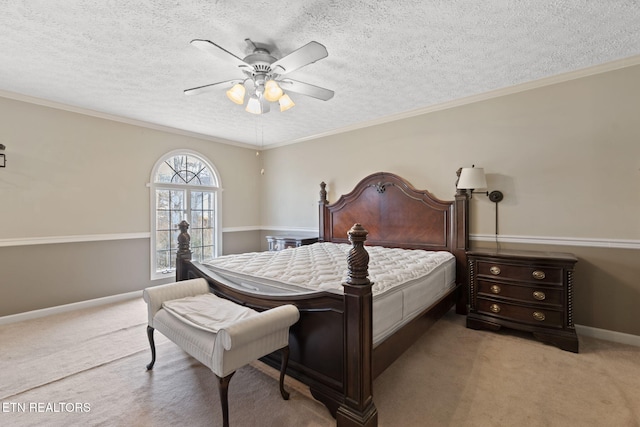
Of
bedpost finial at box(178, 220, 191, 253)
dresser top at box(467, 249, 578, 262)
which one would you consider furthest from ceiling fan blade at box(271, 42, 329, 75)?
dresser top at box(467, 249, 578, 262)

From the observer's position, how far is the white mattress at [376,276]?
77.2 inches

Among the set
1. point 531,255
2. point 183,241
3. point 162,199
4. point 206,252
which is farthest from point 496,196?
point 162,199

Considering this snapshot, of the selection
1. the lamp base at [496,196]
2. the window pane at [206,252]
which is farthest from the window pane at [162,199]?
the lamp base at [496,196]

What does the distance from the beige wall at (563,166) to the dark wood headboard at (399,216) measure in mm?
173

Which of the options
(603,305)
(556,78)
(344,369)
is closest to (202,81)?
(344,369)

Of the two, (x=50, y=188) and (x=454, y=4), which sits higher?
(x=454, y=4)

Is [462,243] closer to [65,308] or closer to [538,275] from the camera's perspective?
[538,275]

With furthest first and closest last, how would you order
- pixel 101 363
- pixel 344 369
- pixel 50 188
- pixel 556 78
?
pixel 50 188 < pixel 556 78 < pixel 101 363 < pixel 344 369

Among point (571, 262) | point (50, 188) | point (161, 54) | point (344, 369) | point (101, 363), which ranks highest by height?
point (161, 54)

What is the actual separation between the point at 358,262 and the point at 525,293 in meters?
2.15

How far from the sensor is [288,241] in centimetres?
484

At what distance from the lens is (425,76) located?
2.96 m

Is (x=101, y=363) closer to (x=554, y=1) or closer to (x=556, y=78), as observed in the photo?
(x=554, y=1)

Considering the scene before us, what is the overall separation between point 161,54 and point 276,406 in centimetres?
293
